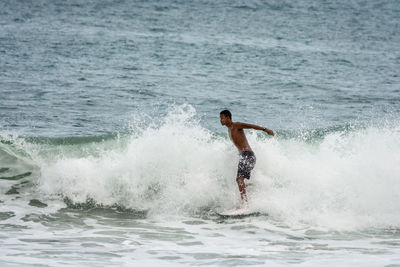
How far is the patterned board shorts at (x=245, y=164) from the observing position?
27.8ft

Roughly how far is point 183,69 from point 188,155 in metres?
13.6

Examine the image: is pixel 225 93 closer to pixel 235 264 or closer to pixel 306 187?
pixel 306 187

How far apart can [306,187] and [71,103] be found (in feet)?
29.1

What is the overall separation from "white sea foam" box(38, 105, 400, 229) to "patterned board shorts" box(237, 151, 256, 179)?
54 cm

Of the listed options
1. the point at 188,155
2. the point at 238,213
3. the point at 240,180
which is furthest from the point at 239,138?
the point at 188,155

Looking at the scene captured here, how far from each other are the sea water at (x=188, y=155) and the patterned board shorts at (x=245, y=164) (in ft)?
1.80

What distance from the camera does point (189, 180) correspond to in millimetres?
9250

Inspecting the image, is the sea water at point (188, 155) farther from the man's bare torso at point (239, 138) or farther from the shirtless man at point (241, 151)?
Result: the man's bare torso at point (239, 138)

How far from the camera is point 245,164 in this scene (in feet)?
27.9

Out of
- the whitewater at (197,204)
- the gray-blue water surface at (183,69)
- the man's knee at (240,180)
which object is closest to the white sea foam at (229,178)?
the whitewater at (197,204)

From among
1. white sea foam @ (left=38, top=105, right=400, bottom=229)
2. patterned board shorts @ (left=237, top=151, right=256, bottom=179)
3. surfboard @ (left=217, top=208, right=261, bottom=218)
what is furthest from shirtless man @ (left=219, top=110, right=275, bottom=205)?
white sea foam @ (left=38, top=105, right=400, bottom=229)

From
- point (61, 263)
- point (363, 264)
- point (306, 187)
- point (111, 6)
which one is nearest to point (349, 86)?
point (306, 187)

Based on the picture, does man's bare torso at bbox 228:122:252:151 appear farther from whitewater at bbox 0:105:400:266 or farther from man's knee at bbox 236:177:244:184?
whitewater at bbox 0:105:400:266

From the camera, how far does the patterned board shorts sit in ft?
27.8
